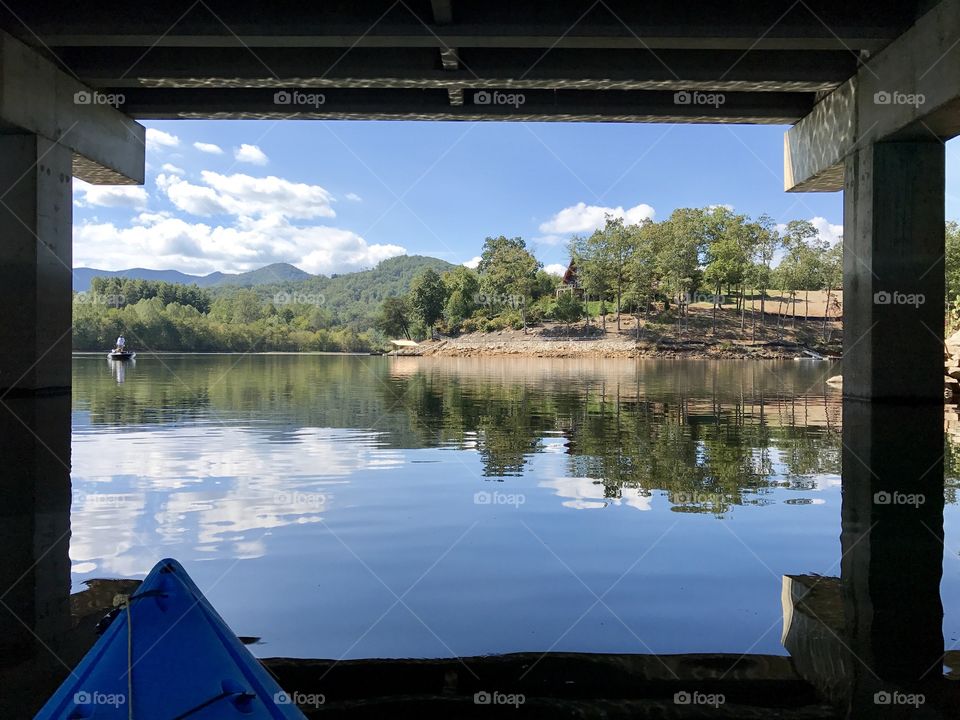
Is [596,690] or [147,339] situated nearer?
[596,690]

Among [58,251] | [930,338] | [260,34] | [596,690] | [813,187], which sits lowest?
[596,690]

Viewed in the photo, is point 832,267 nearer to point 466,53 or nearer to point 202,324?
point 466,53

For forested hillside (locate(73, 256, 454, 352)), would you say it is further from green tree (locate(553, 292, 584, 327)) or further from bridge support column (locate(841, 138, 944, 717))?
bridge support column (locate(841, 138, 944, 717))

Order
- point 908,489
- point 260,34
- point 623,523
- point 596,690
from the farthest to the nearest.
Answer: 1. point 260,34
2. point 908,489
3. point 623,523
4. point 596,690

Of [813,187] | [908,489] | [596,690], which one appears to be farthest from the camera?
[813,187]

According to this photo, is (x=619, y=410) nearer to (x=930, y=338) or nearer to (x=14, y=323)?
(x=930, y=338)

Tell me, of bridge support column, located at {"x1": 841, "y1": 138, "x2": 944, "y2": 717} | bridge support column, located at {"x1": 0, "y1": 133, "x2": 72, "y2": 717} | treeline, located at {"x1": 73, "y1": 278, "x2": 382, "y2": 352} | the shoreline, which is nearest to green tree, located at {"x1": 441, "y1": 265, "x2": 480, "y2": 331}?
treeline, located at {"x1": 73, "y1": 278, "x2": 382, "y2": 352}

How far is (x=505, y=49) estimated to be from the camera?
17.5 metres

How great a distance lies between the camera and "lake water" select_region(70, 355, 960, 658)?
11.9 feet

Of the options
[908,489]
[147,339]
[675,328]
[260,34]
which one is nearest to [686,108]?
[260,34]

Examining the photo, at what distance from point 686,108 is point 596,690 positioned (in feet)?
65.4

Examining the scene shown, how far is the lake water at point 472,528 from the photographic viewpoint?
363 centimetres

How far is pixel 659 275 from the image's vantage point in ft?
245

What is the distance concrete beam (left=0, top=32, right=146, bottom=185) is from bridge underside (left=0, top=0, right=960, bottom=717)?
75mm
